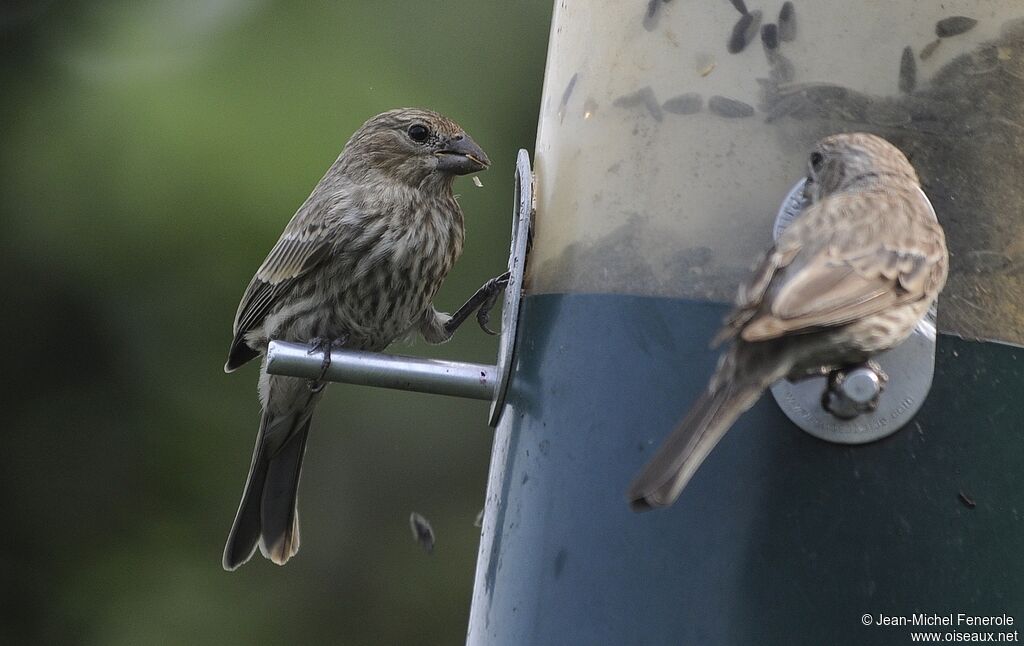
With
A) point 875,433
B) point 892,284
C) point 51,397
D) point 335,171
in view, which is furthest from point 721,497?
point 51,397

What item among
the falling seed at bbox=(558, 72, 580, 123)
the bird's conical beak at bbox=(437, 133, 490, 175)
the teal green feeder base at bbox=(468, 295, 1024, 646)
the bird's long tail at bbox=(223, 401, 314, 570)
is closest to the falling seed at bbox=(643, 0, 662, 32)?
the falling seed at bbox=(558, 72, 580, 123)

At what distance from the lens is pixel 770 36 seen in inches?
Answer: 151

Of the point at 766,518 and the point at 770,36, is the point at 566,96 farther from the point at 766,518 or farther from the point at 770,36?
the point at 766,518

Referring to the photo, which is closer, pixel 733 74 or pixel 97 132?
pixel 733 74

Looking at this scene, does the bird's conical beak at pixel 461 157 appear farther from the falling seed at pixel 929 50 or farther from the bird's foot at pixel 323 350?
the falling seed at pixel 929 50

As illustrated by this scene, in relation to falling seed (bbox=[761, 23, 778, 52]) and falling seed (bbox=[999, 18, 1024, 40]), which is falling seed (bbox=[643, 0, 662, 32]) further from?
falling seed (bbox=[999, 18, 1024, 40])

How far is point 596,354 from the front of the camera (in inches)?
152

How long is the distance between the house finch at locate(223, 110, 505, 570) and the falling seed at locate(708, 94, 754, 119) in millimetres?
→ 1477

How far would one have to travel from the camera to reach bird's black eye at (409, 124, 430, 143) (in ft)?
18.4

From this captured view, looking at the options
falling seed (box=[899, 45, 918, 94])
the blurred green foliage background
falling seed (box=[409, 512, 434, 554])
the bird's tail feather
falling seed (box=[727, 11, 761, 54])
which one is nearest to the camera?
falling seed (box=[899, 45, 918, 94])

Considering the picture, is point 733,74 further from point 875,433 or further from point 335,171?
point 335,171

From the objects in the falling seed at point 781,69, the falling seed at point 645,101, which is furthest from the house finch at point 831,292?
the falling seed at point 645,101

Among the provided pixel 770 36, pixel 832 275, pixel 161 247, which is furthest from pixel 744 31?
pixel 161 247

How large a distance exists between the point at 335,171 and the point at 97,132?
0.93 m
